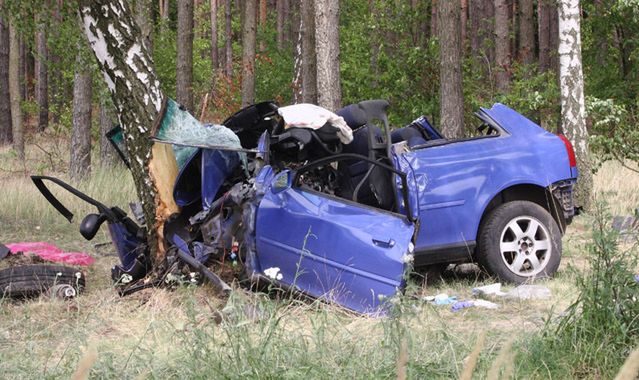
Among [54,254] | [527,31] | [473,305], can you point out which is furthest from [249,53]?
[473,305]

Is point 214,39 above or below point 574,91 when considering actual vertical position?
above

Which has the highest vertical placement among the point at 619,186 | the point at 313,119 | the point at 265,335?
the point at 313,119

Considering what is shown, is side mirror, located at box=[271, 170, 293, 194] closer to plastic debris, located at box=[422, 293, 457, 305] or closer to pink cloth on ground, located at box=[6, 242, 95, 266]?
plastic debris, located at box=[422, 293, 457, 305]

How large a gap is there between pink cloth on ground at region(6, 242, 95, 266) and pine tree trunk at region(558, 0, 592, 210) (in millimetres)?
6685

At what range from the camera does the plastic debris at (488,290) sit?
730cm

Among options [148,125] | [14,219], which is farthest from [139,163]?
[14,219]

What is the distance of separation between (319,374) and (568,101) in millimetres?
9120

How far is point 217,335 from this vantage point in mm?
5777

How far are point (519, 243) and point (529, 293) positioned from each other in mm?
737

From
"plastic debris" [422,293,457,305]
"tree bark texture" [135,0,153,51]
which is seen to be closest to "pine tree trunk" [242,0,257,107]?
"tree bark texture" [135,0,153,51]

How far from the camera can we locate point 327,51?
15.7m

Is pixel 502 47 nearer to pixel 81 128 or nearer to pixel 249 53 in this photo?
pixel 249 53

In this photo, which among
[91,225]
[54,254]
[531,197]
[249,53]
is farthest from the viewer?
[249,53]

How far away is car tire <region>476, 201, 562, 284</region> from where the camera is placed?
7.73 metres
